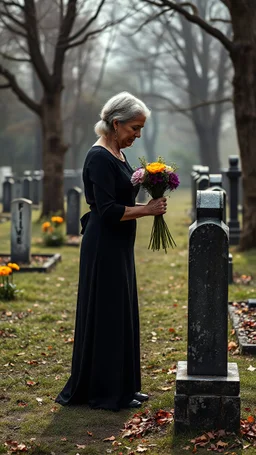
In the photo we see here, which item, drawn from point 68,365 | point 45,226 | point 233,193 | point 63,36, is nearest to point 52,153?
point 63,36

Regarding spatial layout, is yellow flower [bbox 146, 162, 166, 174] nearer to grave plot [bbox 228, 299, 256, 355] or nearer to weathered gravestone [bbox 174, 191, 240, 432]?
weathered gravestone [bbox 174, 191, 240, 432]

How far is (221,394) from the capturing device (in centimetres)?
561

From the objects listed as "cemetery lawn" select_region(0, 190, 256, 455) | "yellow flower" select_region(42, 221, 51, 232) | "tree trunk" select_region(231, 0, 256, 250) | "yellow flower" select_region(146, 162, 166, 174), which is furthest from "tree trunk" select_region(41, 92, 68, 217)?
"yellow flower" select_region(146, 162, 166, 174)

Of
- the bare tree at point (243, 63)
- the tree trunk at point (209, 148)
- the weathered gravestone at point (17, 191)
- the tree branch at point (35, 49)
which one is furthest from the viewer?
the tree trunk at point (209, 148)

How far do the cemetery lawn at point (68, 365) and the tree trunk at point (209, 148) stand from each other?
26.3 m

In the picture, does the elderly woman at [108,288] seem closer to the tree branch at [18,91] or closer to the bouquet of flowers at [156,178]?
the bouquet of flowers at [156,178]

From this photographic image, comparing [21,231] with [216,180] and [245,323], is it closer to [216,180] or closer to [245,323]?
[216,180]

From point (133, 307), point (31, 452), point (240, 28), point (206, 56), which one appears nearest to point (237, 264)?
point (240, 28)

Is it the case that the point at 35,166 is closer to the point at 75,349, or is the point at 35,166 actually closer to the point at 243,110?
the point at 243,110

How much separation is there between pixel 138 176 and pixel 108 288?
84 centimetres

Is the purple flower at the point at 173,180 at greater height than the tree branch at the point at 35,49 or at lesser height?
lesser

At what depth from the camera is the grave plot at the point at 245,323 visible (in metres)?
7.77

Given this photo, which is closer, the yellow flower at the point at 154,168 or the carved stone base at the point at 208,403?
the carved stone base at the point at 208,403

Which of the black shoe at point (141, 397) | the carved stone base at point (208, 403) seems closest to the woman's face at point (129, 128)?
the carved stone base at point (208, 403)
